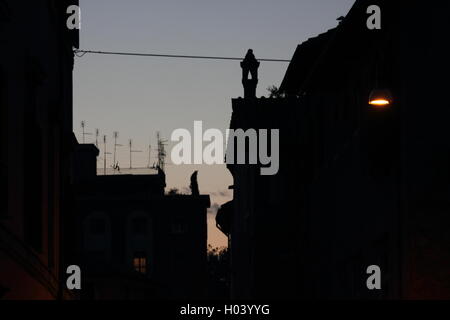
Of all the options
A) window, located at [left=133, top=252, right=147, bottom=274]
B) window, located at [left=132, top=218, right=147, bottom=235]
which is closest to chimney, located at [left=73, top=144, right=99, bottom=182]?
window, located at [left=132, top=218, right=147, bottom=235]

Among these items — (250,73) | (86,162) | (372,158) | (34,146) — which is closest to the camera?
(34,146)

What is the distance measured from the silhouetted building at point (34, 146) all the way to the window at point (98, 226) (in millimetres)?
55784

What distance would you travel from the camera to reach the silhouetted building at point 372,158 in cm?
1636

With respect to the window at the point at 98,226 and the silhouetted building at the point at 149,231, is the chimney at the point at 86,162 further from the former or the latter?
the window at the point at 98,226

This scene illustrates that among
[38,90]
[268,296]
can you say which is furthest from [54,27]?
[268,296]

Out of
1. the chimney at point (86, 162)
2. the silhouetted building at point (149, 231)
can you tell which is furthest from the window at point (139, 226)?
the chimney at point (86, 162)

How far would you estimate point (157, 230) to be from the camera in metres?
80.3

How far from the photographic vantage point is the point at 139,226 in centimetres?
8044

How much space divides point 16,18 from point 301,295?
1869cm

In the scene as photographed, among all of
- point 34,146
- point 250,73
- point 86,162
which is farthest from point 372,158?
point 86,162

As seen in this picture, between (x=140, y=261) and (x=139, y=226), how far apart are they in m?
2.39

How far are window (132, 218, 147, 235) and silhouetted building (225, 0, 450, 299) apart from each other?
46.3m

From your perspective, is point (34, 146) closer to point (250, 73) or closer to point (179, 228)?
point (250, 73)

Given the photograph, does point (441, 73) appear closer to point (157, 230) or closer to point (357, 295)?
point (357, 295)
